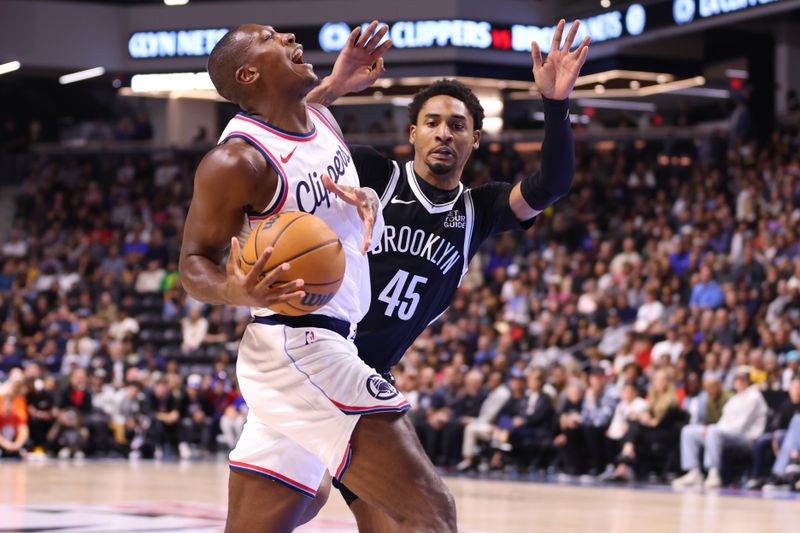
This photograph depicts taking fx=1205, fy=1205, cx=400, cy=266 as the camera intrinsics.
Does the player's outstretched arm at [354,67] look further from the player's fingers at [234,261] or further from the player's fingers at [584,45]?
the player's fingers at [234,261]

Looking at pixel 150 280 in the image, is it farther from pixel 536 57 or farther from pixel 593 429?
pixel 536 57

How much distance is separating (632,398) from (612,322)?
2.90 m

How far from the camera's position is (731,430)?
1402cm

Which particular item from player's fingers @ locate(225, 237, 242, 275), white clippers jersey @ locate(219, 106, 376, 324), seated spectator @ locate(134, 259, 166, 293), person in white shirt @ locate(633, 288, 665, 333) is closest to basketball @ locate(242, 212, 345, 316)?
player's fingers @ locate(225, 237, 242, 275)

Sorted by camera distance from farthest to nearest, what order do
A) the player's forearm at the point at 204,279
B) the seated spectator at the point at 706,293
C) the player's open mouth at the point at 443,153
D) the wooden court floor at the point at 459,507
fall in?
the seated spectator at the point at 706,293 < the wooden court floor at the point at 459,507 < the player's open mouth at the point at 443,153 < the player's forearm at the point at 204,279

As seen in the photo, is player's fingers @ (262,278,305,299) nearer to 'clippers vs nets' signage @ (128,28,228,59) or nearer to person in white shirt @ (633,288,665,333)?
person in white shirt @ (633,288,665,333)

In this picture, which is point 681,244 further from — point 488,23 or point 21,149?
point 21,149

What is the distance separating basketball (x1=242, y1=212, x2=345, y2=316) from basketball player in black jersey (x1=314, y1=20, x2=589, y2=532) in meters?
1.19

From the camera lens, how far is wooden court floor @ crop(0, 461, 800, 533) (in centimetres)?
924

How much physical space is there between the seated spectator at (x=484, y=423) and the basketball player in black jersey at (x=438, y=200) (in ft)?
36.4

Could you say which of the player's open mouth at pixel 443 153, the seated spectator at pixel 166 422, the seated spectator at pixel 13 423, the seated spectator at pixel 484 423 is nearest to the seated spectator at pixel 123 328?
the seated spectator at pixel 166 422

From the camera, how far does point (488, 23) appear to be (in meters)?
23.3

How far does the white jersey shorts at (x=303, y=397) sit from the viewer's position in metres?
4.16

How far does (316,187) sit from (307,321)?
474 mm
